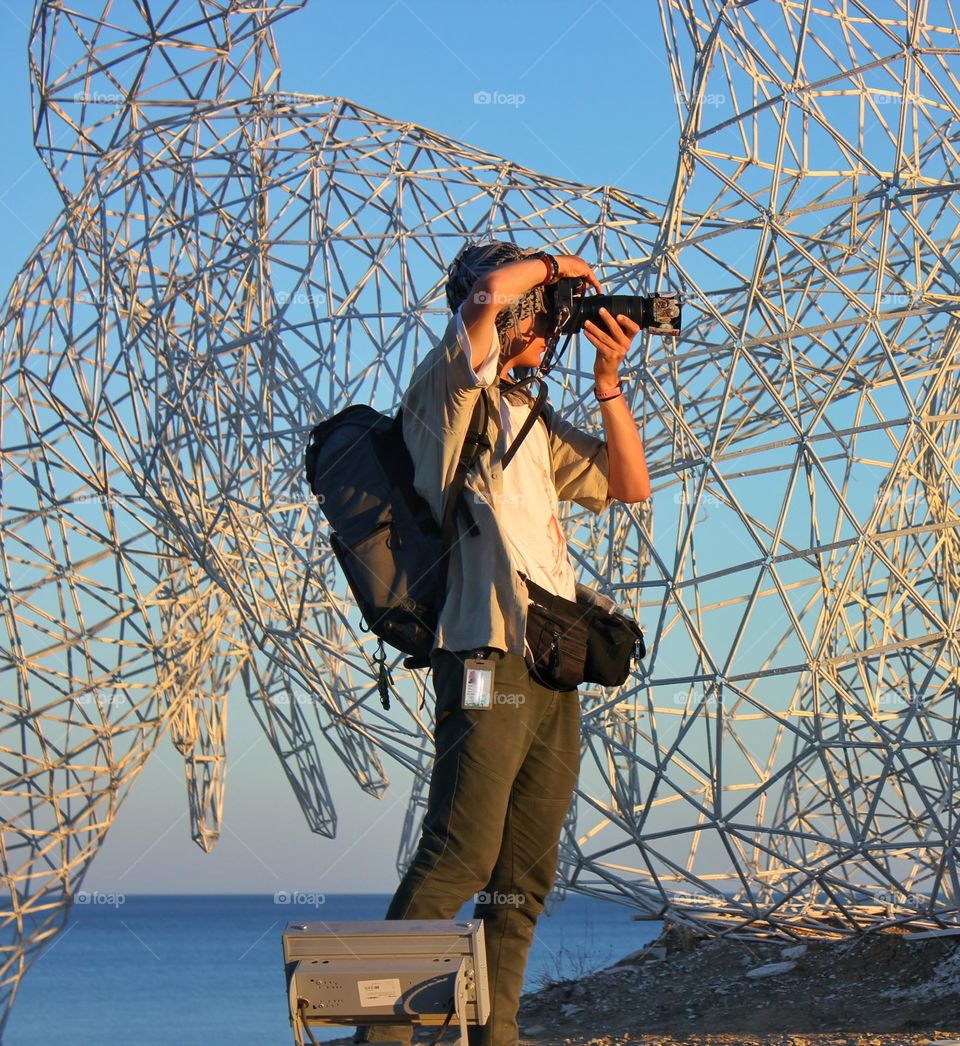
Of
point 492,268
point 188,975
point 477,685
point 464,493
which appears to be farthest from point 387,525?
point 188,975

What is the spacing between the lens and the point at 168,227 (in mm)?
14086

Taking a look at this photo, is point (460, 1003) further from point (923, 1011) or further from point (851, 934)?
point (851, 934)

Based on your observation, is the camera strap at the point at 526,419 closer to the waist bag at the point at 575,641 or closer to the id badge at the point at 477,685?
the waist bag at the point at 575,641

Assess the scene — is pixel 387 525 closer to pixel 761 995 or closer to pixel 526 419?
pixel 526 419

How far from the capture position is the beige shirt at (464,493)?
4.03m

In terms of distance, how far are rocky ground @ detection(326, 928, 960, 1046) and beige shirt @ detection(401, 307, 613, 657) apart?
4911mm

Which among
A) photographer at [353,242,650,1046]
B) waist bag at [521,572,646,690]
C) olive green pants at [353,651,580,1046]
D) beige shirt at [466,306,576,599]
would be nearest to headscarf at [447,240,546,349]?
photographer at [353,242,650,1046]

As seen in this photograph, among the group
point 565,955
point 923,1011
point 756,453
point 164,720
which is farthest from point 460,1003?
point 164,720

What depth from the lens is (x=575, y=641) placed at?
414 centimetres

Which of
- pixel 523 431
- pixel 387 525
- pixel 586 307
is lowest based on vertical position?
pixel 387 525

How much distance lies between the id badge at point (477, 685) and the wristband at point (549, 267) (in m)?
1.04

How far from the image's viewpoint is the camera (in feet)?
14.0

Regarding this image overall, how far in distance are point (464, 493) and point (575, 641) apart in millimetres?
507

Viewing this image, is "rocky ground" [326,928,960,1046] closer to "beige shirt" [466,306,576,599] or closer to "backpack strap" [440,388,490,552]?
"beige shirt" [466,306,576,599]
